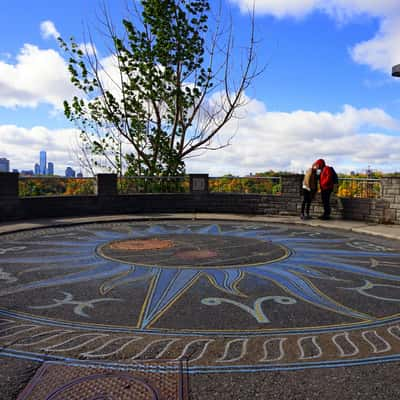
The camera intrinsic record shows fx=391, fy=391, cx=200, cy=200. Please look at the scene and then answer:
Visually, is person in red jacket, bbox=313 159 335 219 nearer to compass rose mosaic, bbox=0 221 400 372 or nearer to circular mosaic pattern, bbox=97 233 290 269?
compass rose mosaic, bbox=0 221 400 372

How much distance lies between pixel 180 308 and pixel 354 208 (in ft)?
33.6

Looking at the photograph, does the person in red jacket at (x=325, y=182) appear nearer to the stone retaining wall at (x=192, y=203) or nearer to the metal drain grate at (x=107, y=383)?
the stone retaining wall at (x=192, y=203)

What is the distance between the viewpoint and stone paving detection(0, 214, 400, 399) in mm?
3213

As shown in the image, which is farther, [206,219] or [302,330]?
[206,219]

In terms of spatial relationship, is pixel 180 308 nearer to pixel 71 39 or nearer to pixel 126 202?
pixel 126 202

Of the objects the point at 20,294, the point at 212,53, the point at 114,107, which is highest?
the point at 212,53

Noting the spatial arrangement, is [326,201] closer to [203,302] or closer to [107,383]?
[203,302]

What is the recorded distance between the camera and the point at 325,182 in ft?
42.1

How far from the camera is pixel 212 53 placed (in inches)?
786

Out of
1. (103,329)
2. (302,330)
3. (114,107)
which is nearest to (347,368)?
(302,330)

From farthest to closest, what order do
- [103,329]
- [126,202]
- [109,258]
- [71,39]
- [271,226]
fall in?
1. [71,39]
2. [126,202]
3. [271,226]
4. [109,258]
5. [103,329]

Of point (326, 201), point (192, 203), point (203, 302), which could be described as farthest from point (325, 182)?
point (203, 302)

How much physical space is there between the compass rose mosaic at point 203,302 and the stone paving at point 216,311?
2cm

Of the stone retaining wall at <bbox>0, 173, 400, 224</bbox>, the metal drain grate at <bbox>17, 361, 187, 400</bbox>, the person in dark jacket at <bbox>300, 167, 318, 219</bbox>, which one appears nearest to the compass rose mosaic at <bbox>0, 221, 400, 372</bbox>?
the metal drain grate at <bbox>17, 361, 187, 400</bbox>
